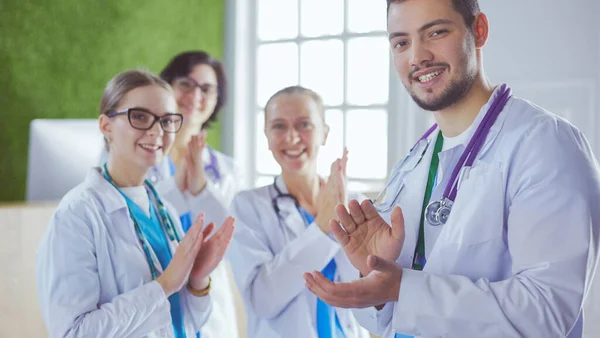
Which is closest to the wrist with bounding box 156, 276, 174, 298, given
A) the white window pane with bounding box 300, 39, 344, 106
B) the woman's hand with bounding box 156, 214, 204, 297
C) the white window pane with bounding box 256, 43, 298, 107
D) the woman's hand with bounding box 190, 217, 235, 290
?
the woman's hand with bounding box 156, 214, 204, 297

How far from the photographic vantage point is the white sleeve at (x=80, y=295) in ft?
5.82

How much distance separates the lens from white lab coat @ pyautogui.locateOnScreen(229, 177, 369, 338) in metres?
2.05

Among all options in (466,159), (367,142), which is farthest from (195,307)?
(367,142)

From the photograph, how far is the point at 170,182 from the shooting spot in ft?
9.16

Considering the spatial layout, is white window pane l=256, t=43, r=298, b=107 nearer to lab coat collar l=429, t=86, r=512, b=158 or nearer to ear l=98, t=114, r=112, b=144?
ear l=98, t=114, r=112, b=144

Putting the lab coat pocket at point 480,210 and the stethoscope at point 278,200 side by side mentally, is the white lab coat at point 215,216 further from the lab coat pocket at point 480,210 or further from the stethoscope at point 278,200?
the lab coat pocket at point 480,210

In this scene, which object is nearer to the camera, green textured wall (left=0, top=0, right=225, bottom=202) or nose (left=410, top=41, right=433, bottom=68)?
nose (left=410, top=41, right=433, bottom=68)

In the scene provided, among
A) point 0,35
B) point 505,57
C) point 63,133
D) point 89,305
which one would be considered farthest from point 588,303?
point 0,35

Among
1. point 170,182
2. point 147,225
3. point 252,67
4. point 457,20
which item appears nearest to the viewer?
point 457,20

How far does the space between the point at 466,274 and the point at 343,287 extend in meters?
0.24

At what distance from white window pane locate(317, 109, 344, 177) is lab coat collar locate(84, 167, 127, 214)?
3268mm

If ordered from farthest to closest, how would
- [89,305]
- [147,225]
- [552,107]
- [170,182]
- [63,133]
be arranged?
[63,133], [552,107], [170,182], [147,225], [89,305]

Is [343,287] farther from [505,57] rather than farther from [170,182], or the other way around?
[505,57]

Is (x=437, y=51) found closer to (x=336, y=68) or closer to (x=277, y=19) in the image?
(x=336, y=68)
